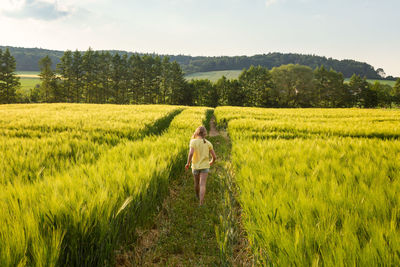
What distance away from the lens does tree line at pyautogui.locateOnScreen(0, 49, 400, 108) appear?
52781mm

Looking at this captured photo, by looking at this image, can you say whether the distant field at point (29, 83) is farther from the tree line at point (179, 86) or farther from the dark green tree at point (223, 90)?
the dark green tree at point (223, 90)

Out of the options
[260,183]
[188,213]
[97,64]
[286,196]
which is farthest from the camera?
[97,64]

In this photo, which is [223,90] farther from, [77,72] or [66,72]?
[66,72]

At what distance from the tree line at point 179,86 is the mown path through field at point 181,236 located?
56964 millimetres

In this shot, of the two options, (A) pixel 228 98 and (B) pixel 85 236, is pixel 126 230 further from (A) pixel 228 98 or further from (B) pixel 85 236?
(A) pixel 228 98

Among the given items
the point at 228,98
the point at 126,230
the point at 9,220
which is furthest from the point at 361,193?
the point at 228,98

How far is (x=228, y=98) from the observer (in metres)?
60.1

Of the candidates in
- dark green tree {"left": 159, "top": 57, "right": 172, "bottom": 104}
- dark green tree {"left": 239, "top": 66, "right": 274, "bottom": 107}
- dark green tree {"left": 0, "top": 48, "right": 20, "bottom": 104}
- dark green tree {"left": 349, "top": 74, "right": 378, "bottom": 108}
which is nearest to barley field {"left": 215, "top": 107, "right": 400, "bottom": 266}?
dark green tree {"left": 239, "top": 66, "right": 274, "bottom": 107}

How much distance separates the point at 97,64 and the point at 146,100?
55.3 feet

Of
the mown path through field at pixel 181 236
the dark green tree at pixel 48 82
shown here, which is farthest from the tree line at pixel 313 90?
the mown path through field at pixel 181 236

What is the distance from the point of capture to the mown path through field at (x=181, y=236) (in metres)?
2.40

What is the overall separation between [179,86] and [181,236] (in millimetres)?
59354

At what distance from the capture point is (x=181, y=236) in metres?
2.94

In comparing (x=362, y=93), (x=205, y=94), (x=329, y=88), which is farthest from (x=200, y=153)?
(x=362, y=93)
